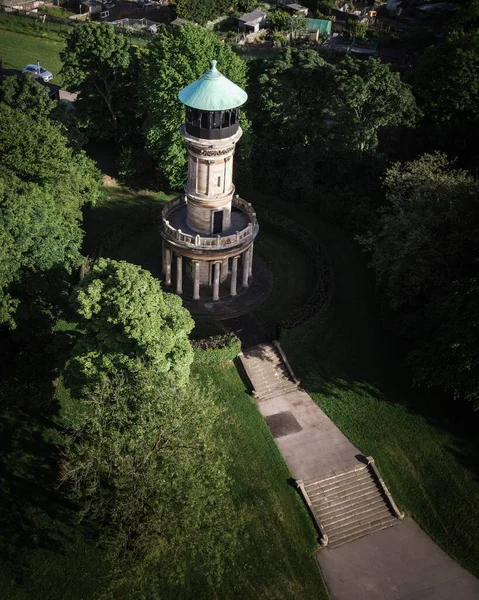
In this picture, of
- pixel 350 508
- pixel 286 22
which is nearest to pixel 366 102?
pixel 350 508

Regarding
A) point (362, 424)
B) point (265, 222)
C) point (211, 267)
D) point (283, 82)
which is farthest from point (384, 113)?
point (362, 424)

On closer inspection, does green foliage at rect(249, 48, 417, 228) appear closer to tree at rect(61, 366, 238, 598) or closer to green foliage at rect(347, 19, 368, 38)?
tree at rect(61, 366, 238, 598)

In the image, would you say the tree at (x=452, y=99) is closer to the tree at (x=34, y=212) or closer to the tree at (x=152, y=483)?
the tree at (x=34, y=212)

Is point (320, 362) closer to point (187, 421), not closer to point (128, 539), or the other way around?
point (187, 421)

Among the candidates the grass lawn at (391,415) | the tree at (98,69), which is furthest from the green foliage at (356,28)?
the grass lawn at (391,415)

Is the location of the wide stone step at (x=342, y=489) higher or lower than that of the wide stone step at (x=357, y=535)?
higher

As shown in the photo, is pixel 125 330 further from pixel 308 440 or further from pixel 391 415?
pixel 391 415

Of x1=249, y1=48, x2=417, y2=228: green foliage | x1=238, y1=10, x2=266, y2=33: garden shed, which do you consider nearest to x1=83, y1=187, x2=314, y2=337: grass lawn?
x1=249, y1=48, x2=417, y2=228: green foliage
